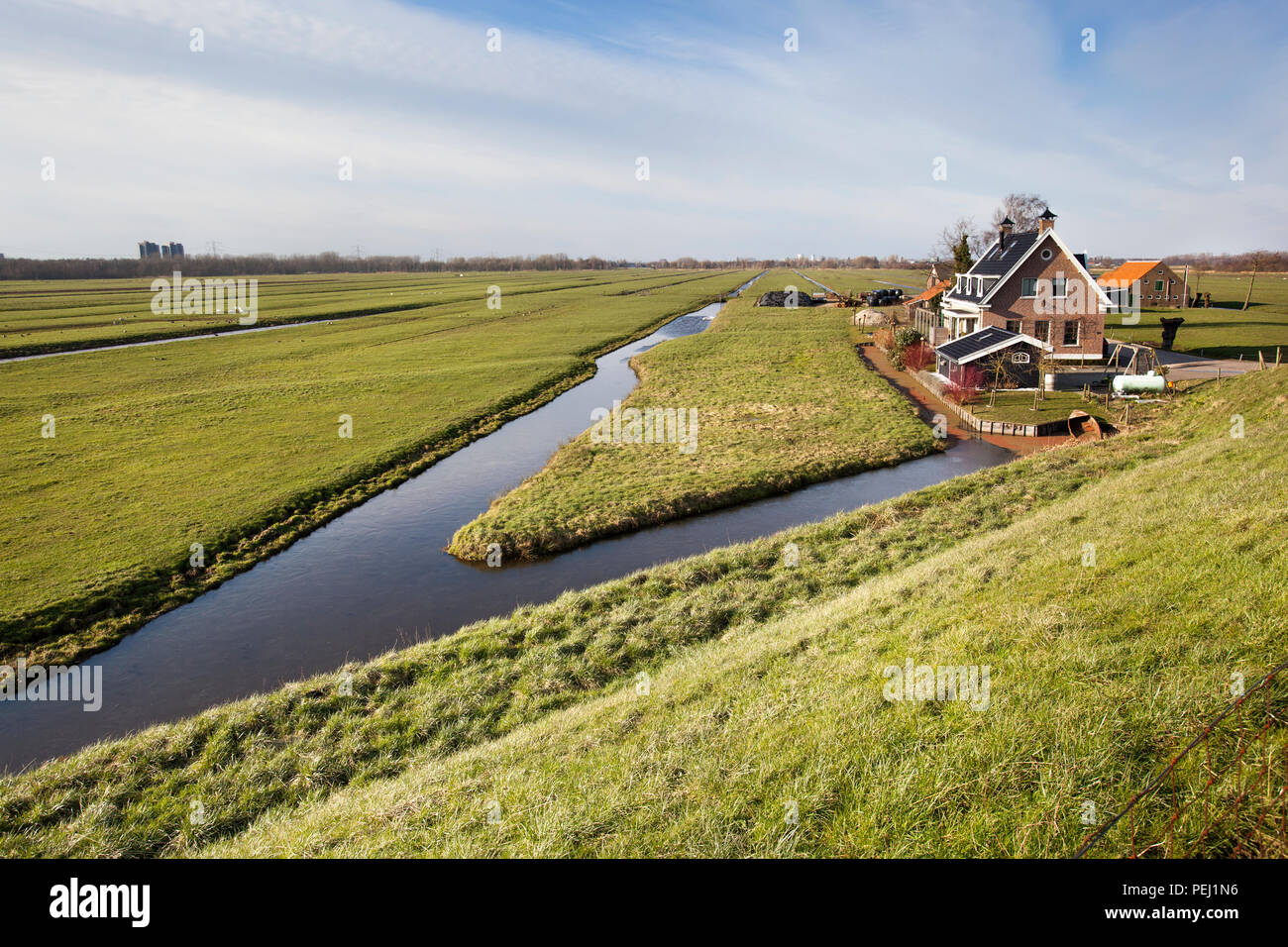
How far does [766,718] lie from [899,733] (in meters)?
1.61

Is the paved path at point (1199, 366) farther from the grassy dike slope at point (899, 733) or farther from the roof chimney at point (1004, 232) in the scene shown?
the grassy dike slope at point (899, 733)

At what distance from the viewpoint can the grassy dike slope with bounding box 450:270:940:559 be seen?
21703 millimetres

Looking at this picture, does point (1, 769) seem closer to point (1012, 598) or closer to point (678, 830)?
point (678, 830)

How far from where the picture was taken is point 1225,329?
185 feet

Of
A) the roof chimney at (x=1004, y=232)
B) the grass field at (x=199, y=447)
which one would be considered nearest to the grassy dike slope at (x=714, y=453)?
the grass field at (x=199, y=447)

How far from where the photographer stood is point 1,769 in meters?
11.2

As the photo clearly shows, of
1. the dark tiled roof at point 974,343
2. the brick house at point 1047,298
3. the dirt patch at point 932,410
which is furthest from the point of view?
the brick house at point 1047,298

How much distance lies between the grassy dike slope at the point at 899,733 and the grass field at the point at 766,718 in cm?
3

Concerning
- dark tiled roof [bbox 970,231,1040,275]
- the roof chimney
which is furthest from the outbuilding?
the roof chimney

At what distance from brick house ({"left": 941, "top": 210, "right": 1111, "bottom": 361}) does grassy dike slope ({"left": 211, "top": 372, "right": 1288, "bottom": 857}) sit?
1410 inches

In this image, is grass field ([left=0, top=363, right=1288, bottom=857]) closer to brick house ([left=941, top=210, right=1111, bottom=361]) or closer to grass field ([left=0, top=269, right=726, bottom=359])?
brick house ([left=941, top=210, right=1111, bottom=361])

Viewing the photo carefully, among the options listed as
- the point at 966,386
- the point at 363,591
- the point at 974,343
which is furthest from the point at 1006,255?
the point at 363,591

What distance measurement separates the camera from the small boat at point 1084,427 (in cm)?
2802
